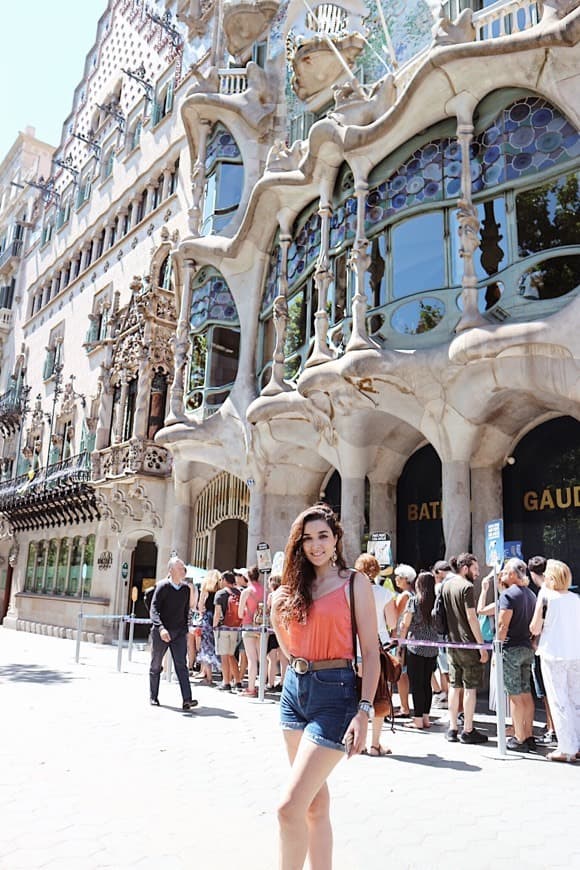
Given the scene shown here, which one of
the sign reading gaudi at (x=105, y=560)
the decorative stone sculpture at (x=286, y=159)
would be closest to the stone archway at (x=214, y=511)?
the sign reading gaudi at (x=105, y=560)

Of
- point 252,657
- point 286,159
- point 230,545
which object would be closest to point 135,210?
Result: point 286,159

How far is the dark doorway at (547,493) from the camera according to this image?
11664mm

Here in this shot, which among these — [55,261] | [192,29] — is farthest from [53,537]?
[192,29]

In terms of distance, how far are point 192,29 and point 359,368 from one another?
18.1m

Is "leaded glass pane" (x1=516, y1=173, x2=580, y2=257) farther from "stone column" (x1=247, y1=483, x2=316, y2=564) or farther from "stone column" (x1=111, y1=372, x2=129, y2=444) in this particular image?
"stone column" (x1=111, y1=372, x2=129, y2=444)

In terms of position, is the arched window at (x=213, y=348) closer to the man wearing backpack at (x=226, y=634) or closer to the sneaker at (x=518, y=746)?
the man wearing backpack at (x=226, y=634)

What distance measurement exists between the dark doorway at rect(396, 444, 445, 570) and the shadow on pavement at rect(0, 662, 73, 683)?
21.8 ft

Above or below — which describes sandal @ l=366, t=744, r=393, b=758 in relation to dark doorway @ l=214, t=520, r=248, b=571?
below

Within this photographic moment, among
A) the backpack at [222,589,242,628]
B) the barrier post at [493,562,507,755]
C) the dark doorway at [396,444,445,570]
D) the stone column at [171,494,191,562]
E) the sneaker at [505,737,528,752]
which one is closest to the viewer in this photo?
the barrier post at [493,562,507,755]

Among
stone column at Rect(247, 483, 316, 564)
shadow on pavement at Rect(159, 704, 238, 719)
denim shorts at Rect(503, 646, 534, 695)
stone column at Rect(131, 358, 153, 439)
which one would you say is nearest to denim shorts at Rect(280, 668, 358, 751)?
denim shorts at Rect(503, 646, 534, 695)

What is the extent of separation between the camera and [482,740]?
719 cm

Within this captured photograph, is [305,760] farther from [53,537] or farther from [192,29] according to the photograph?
[53,537]

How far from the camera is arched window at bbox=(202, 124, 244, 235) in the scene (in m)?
18.0

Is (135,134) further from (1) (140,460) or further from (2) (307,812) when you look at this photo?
(2) (307,812)
